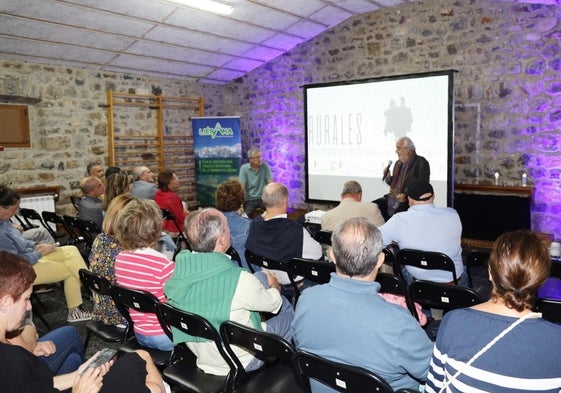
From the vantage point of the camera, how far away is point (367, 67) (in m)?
7.89

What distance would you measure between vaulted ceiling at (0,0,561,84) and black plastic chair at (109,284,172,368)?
13.9ft

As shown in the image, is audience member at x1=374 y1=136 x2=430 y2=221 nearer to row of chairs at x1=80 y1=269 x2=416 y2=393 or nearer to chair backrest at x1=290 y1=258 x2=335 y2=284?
chair backrest at x1=290 y1=258 x2=335 y2=284

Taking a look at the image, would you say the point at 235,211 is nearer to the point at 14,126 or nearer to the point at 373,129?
the point at 373,129

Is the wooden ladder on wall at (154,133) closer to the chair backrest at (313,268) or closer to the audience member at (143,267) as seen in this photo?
the audience member at (143,267)

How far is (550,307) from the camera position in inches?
86.4

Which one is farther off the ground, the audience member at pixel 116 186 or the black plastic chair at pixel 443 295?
the audience member at pixel 116 186

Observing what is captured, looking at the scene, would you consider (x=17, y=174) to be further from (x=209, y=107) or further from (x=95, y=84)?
(x=209, y=107)

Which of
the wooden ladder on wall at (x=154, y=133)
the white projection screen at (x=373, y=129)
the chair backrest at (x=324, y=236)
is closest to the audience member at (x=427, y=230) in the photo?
the chair backrest at (x=324, y=236)

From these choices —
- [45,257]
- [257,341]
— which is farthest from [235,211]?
[257,341]

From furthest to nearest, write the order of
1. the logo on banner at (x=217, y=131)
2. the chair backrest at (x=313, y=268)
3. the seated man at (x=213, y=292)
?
the logo on banner at (x=217, y=131)
the chair backrest at (x=313, y=268)
the seated man at (x=213, y=292)

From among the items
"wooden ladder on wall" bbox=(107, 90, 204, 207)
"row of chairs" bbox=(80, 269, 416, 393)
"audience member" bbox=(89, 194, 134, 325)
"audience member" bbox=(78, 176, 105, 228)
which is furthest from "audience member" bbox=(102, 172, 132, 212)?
"wooden ladder on wall" bbox=(107, 90, 204, 207)

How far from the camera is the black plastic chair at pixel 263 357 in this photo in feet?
5.86

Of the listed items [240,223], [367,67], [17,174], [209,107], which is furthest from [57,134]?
[367,67]

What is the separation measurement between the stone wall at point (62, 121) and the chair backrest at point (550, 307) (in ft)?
21.6
